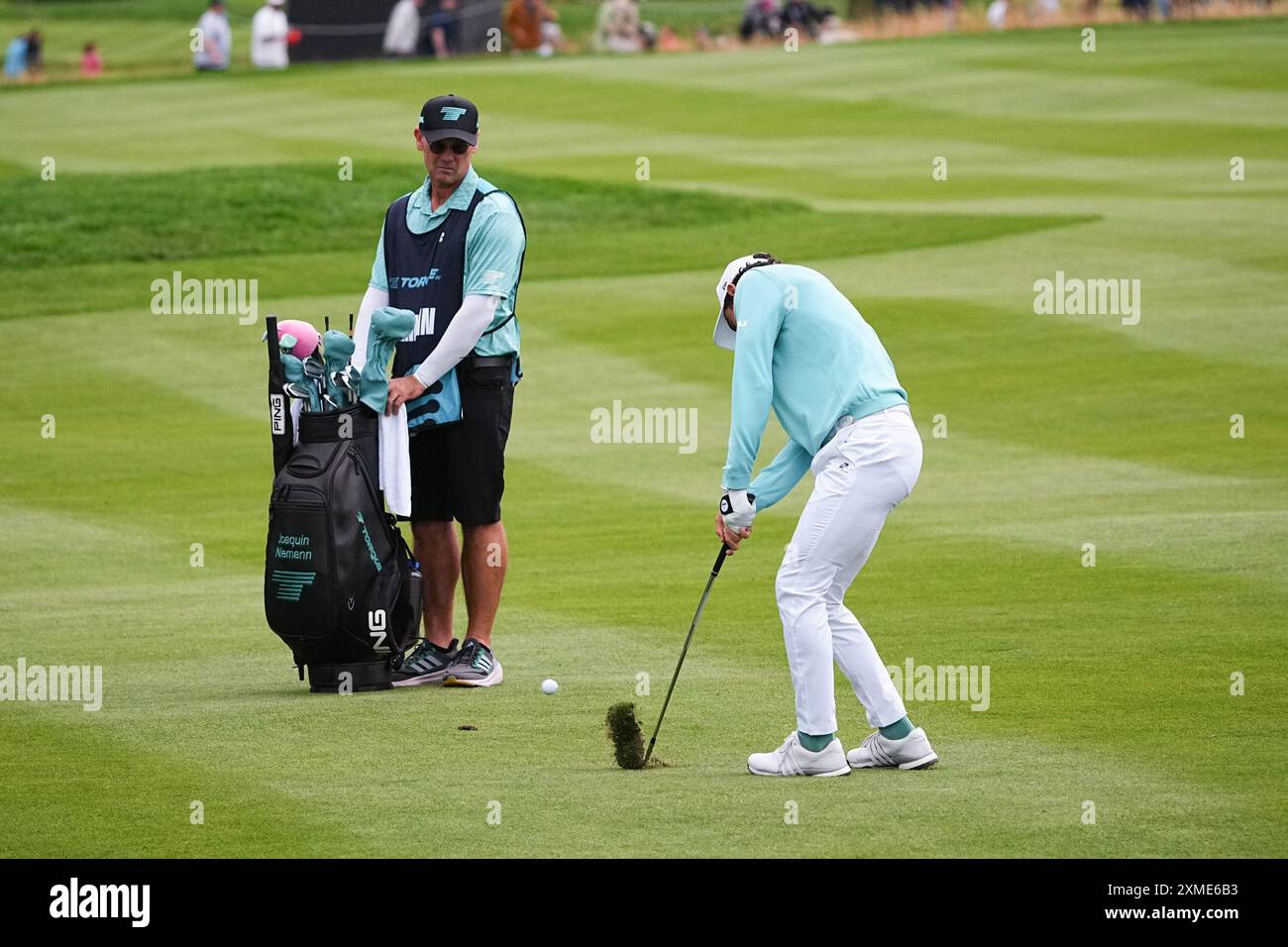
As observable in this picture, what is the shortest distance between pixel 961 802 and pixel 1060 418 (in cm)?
1026

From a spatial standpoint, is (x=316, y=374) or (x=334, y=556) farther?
(x=316, y=374)

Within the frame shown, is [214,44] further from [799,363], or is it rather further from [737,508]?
[737,508]

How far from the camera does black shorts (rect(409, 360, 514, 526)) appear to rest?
31.5 ft

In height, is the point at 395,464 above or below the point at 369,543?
above

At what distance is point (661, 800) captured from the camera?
7285 mm

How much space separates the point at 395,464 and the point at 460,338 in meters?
0.63

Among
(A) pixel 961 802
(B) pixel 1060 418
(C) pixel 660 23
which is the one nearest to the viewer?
(A) pixel 961 802

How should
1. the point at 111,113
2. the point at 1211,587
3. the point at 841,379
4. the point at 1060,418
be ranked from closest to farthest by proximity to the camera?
the point at 841,379
the point at 1211,587
the point at 1060,418
the point at 111,113

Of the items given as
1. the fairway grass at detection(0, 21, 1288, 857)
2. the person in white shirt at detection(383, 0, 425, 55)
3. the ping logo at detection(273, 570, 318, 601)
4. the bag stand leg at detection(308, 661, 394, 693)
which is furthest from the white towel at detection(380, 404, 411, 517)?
the person in white shirt at detection(383, 0, 425, 55)

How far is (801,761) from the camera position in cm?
766

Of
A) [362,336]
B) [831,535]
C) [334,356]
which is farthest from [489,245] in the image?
[831,535]
